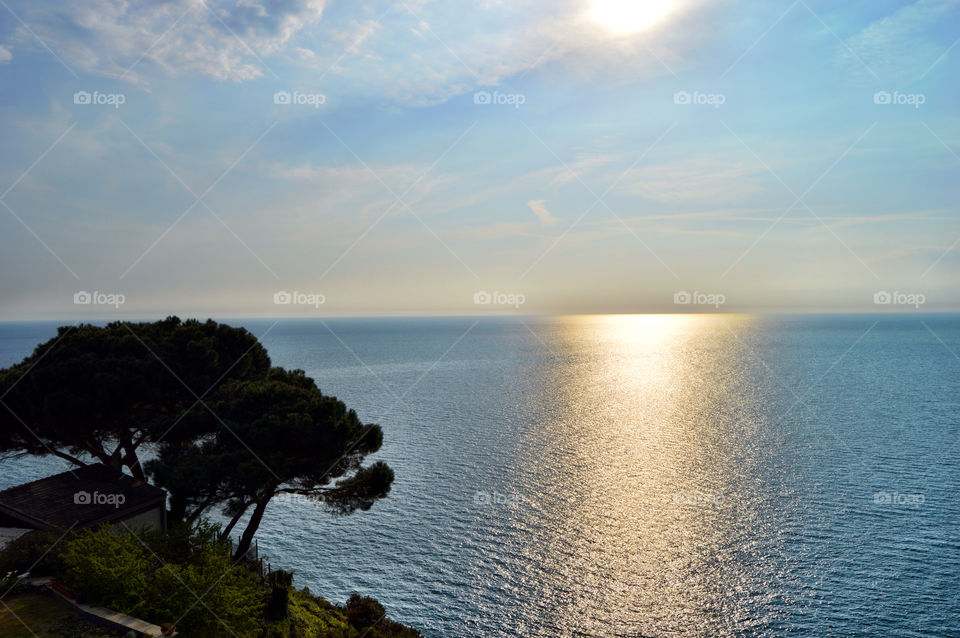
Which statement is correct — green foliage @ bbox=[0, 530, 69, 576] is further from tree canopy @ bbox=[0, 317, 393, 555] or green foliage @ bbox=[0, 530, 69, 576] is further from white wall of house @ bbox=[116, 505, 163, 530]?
tree canopy @ bbox=[0, 317, 393, 555]

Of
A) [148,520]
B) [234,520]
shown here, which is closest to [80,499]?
[148,520]

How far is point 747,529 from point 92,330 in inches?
2018

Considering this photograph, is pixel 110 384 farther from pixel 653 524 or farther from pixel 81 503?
pixel 653 524

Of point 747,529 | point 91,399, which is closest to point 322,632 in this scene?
point 91,399

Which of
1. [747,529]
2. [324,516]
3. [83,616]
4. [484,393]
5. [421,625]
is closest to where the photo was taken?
[83,616]

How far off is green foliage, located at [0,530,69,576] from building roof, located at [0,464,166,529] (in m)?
1.58

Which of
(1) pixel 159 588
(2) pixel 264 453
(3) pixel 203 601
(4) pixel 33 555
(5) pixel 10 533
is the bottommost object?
(3) pixel 203 601

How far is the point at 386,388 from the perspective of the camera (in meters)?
120

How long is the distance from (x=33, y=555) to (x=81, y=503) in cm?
499

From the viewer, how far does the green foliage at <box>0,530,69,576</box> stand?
18609mm

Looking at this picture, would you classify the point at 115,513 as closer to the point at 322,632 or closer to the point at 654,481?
the point at 322,632

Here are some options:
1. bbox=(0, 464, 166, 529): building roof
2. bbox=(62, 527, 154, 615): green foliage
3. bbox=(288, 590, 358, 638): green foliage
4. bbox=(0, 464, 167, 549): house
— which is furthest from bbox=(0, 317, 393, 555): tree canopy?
bbox=(62, 527, 154, 615): green foliage

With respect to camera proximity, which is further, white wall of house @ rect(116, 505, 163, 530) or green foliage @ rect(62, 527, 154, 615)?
white wall of house @ rect(116, 505, 163, 530)

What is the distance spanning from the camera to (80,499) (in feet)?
78.4
